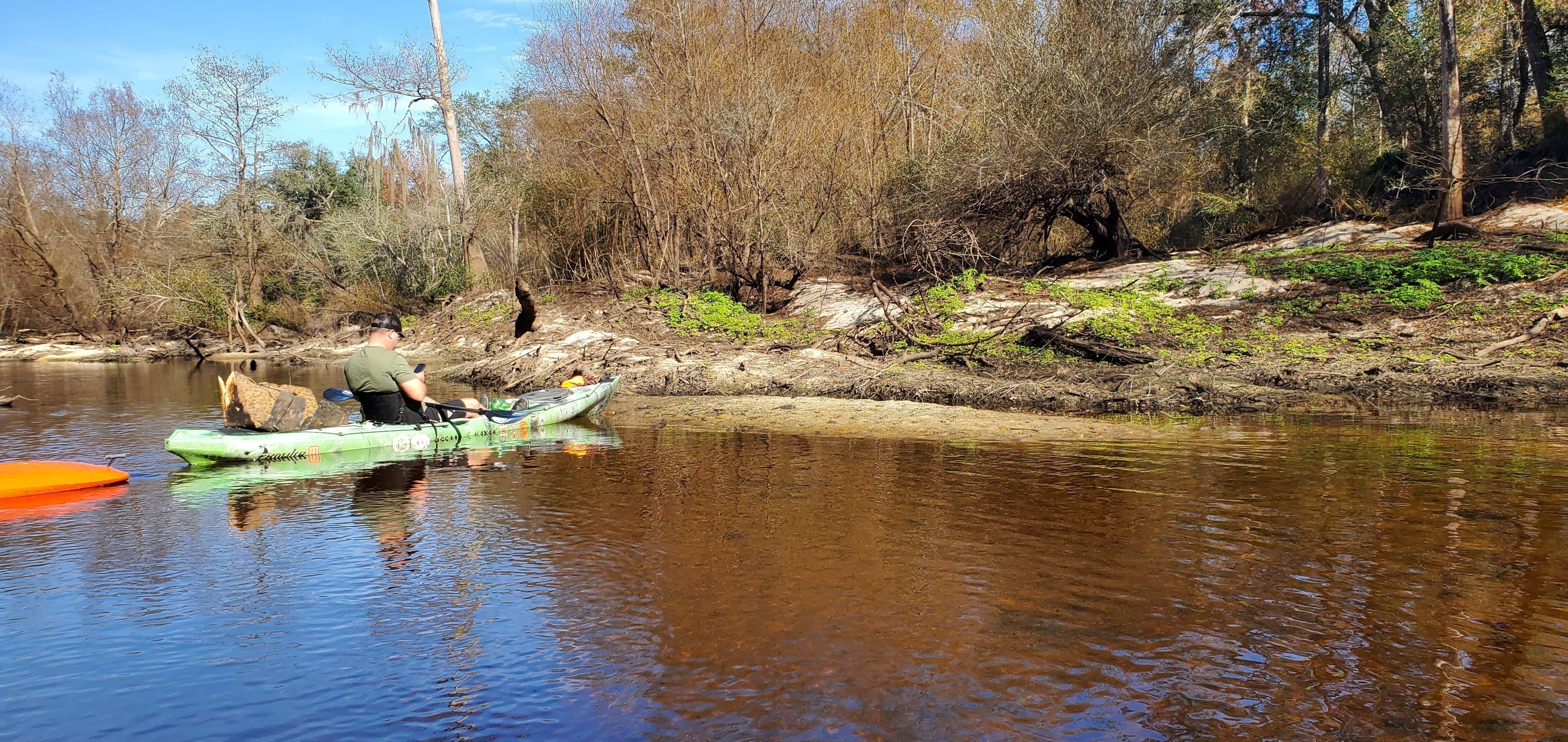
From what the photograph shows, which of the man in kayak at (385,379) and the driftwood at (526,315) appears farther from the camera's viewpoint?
the driftwood at (526,315)

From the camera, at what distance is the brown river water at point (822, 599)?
3.81m

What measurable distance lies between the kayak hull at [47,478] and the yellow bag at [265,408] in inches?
48.0

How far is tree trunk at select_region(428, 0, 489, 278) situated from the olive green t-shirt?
15223 millimetres

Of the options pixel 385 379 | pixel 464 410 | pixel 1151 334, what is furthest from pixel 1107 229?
pixel 385 379

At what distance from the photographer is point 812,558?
5.83 meters

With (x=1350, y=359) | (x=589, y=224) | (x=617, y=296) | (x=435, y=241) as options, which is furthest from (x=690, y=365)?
(x=435, y=241)

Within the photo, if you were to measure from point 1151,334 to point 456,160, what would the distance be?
18108 millimetres

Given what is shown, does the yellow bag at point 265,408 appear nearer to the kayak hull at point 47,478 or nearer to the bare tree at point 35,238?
the kayak hull at point 47,478

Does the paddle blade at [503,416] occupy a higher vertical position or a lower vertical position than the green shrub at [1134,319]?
lower

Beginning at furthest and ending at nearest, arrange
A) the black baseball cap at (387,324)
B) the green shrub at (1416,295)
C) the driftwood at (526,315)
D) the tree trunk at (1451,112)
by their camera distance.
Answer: the driftwood at (526,315)
the tree trunk at (1451,112)
the green shrub at (1416,295)
the black baseball cap at (387,324)

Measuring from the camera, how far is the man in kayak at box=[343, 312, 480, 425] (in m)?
9.04

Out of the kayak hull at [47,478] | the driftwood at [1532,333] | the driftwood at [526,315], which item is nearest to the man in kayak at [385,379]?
the kayak hull at [47,478]

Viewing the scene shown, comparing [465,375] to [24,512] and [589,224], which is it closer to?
[589,224]

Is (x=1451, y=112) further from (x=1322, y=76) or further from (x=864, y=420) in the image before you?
(x=864, y=420)
